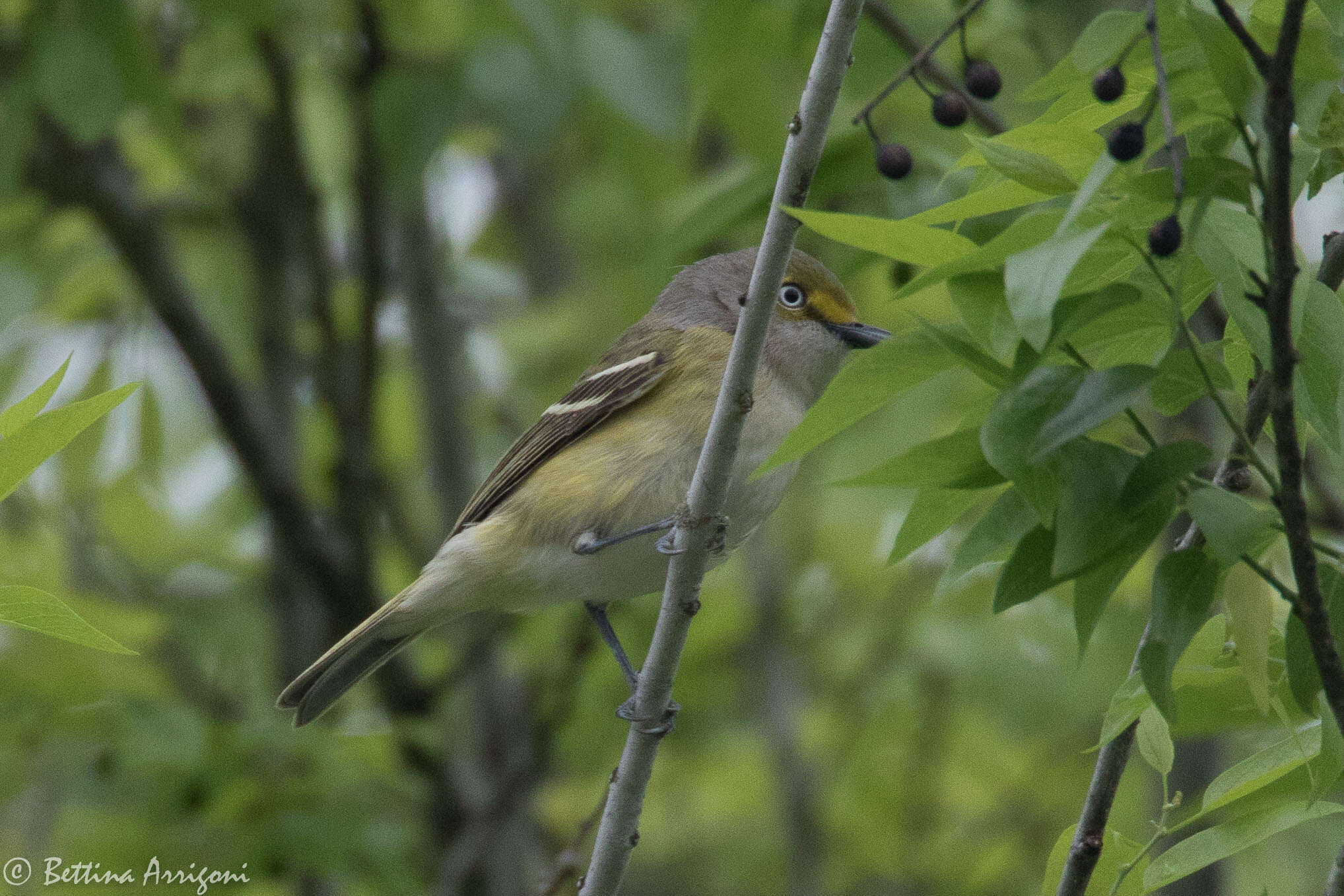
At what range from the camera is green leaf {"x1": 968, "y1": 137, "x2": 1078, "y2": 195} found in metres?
1.94

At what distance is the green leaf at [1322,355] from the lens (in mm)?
2105

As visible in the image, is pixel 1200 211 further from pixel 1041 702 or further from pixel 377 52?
pixel 377 52

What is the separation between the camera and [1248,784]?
94.0 inches

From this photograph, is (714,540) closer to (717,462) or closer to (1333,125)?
(717,462)

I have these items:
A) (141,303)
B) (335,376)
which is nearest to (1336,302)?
(335,376)

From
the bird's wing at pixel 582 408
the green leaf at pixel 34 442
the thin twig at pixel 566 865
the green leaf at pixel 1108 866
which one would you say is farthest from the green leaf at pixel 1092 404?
the bird's wing at pixel 582 408

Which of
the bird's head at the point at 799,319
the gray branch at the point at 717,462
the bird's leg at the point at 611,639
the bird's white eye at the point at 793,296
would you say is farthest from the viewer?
the bird's white eye at the point at 793,296

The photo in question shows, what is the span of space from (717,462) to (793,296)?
193 cm

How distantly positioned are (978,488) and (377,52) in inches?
198

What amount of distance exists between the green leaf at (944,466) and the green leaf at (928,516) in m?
0.18

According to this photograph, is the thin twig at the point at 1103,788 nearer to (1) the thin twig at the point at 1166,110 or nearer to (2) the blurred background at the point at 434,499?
(1) the thin twig at the point at 1166,110

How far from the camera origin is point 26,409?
223cm

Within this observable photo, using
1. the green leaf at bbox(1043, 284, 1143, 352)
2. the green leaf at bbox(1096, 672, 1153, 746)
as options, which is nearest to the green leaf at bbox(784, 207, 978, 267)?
the green leaf at bbox(1043, 284, 1143, 352)

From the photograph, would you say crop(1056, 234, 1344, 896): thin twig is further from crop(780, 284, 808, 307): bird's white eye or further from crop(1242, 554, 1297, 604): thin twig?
crop(780, 284, 808, 307): bird's white eye
